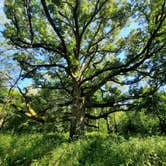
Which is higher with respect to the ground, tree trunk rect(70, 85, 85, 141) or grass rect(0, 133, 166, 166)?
tree trunk rect(70, 85, 85, 141)

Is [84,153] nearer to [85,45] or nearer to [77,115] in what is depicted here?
[77,115]

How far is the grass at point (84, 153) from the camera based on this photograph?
10.6 meters

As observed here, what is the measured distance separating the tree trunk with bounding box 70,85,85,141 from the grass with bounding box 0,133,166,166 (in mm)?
4541

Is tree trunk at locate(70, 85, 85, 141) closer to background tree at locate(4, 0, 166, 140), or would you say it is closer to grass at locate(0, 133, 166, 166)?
background tree at locate(4, 0, 166, 140)

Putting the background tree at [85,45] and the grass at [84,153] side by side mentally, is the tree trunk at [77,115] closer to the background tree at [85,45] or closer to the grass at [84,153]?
the background tree at [85,45]

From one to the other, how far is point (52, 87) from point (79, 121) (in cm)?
561

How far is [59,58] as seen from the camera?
23953 millimetres

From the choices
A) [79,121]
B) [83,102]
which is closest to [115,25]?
[83,102]

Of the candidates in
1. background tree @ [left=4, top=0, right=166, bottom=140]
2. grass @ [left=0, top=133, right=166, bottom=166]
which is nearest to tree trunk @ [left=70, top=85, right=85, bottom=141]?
background tree @ [left=4, top=0, right=166, bottom=140]

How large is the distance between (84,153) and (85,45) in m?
13.5

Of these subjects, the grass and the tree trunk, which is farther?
the tree trunk

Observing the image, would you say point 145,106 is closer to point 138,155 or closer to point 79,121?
point 79,121

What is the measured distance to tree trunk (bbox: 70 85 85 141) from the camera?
1902cm

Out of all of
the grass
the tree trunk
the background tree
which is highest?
the background tree
